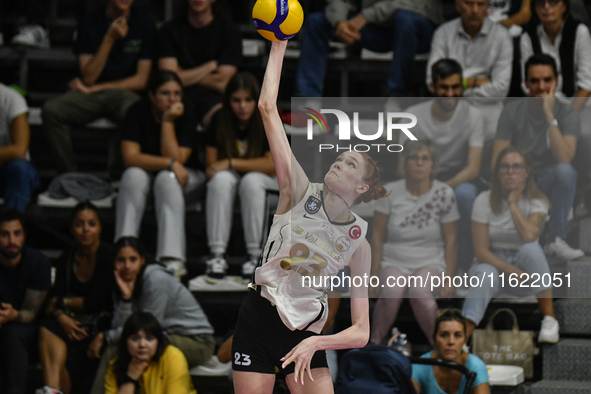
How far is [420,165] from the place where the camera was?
12.4 feet

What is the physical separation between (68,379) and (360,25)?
3.27m

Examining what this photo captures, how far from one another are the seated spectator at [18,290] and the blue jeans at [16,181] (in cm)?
41

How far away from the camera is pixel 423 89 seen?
242 inches

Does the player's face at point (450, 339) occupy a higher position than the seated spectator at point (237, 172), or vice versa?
the seated spectator at point (237, 172)

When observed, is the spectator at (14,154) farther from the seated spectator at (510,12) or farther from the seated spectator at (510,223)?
the seated spectator at (510,12)

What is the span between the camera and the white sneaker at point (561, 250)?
162 inches

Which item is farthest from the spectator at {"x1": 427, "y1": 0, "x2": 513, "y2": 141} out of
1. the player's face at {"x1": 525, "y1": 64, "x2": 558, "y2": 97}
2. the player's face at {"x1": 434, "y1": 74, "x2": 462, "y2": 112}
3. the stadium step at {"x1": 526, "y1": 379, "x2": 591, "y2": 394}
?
the stadium step at {"x1": 526, "y1": 379, "x2": 591, "y2": 394}

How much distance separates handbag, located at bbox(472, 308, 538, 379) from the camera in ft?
Answer: 15.4

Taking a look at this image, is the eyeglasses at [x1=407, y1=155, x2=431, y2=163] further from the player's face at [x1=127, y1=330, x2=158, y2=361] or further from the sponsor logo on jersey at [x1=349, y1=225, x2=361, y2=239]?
the player's face at [x1=127, y1=330, x2=158, y2=361]

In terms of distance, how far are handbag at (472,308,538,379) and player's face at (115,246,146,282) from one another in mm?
2092

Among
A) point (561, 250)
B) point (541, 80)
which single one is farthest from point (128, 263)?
point (541, 80)

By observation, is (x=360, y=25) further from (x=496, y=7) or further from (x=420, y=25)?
(x=496, y=7)

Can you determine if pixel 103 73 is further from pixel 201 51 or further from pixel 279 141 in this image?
pixel 279 141

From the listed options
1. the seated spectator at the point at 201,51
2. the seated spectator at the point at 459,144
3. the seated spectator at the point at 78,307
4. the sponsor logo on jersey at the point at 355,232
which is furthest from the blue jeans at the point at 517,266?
the seated spectator at the point at 201,51
